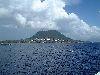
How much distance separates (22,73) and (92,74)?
848 inches

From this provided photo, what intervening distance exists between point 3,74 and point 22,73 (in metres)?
5.81

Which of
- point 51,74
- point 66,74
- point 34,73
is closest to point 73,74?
point 66,74

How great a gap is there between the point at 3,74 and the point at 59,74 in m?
17.1

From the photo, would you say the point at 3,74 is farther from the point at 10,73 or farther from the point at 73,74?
the point at 73,74

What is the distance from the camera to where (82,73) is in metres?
71.6

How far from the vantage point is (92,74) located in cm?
6938

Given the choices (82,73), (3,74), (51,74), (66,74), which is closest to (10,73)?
(3,74)

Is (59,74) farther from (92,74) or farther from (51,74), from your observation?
(92,74)

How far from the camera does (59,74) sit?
69312 mm

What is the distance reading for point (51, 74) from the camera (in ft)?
227

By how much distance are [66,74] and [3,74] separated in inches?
755

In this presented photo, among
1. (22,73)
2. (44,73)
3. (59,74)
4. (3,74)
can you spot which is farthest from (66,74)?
(3,74)

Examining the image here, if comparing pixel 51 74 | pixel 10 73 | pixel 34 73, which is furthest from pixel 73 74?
pixel 10 73

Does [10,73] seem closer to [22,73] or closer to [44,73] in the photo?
[22,73]
